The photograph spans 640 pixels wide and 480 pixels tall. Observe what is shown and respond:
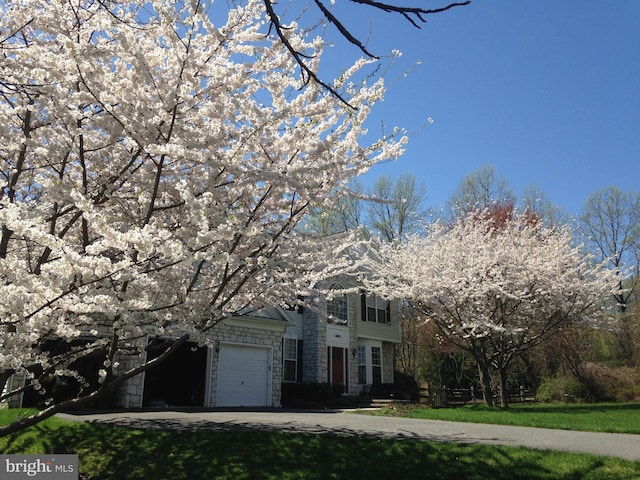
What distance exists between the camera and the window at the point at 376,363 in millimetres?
21323

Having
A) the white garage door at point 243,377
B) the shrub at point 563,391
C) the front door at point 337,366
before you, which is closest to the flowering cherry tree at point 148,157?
the white garage door at point 243,377

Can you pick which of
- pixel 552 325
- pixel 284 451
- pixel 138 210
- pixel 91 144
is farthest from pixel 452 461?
pixel 552 325

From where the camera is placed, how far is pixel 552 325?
16453 mm

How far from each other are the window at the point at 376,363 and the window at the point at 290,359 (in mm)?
4031

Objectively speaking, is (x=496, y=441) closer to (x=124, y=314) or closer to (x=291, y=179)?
(x=291, y=179)

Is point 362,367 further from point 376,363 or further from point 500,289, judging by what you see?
point 500,289

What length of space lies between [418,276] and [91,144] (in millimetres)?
13639

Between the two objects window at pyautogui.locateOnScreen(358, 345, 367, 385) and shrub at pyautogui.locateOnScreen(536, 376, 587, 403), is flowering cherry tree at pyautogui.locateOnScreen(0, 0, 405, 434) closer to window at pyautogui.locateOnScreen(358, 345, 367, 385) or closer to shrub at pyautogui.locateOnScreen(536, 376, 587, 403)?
window at pyautogui.locateOnScreen(358, 345, 367, 385)

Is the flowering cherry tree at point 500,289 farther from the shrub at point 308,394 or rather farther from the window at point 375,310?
the shrub at point 308,394

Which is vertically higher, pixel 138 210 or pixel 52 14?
pixel 52 14

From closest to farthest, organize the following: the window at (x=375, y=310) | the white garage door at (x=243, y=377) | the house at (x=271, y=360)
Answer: the house at (x=271, y=360) → the white garage door at (x=243, y=377) → the window at (x=375, y=310)

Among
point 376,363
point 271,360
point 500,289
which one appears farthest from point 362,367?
point 500,289

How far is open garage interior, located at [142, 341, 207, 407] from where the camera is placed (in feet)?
49.4

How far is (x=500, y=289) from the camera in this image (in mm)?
14914
